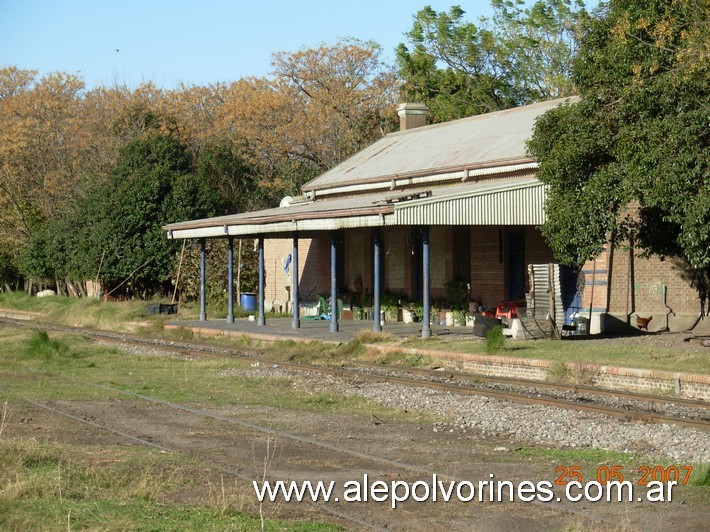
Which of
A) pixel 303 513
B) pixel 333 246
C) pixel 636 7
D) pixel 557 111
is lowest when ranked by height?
pixel 303 513

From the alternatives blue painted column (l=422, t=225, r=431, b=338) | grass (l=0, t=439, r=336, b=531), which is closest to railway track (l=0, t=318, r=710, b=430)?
blue painted column (l=422, t=225, r=431, b=338)

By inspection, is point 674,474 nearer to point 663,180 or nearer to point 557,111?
point 663,180

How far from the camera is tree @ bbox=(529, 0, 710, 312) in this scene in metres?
16.1

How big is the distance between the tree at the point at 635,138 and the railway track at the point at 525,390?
3338 millimetres

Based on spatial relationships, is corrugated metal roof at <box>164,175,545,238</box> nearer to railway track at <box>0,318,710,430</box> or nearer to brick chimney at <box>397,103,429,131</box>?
railway track at <box>0,318,710,430</box>

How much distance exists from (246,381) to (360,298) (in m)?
15.2

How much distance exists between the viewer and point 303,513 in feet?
24.1

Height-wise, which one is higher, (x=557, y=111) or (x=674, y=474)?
(x=557, y=111)

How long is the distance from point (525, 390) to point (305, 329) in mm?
11260

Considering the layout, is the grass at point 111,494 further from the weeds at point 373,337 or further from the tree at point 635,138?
the weeds at point 373,337

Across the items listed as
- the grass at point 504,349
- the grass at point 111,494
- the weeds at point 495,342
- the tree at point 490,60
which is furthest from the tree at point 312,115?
the grass at point 111,494

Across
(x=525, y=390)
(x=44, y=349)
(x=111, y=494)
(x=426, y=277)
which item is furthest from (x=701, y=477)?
(x=44, y=349)

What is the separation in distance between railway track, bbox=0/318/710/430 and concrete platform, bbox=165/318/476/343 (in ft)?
6.34

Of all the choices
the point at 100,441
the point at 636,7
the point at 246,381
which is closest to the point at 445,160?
the point at 636,7
